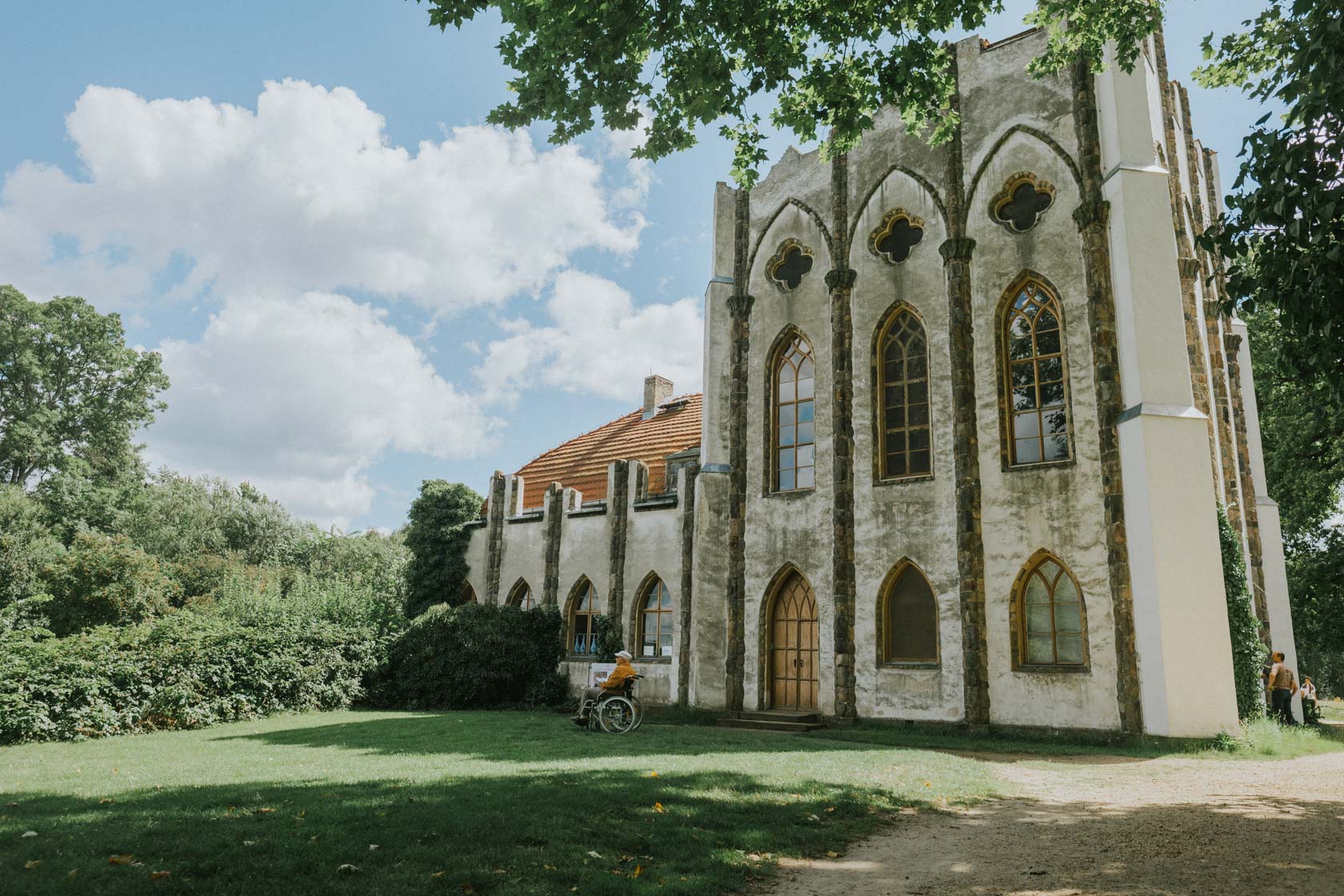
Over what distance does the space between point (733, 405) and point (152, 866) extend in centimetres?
1566

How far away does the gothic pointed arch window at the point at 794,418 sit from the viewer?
18.8m

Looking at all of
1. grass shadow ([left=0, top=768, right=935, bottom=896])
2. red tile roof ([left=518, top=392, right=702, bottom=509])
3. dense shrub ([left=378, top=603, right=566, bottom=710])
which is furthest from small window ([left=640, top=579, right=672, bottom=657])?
grass shadow ([left=0, top=768, right=935, bottom=896])

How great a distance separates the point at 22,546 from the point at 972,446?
32743 millimetres

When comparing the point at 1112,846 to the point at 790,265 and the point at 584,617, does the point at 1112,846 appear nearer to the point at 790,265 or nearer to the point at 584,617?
the point at 790,265

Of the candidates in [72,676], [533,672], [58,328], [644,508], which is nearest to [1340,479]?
[644,508]

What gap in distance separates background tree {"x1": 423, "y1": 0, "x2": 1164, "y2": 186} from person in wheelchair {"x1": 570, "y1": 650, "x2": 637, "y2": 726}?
8222mm

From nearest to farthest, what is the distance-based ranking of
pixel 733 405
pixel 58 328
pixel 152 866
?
pixel 152 866
pixel 733 405
pixel 58 328

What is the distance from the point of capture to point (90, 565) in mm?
26344

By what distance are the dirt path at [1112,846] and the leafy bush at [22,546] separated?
92.9ft

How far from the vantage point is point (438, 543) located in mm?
24656

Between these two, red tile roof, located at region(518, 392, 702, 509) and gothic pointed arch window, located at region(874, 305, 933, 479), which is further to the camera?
red tile roof, located at region(518, 392, 702, 509)

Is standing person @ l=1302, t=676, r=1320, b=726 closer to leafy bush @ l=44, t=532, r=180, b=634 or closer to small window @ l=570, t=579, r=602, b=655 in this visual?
small window @ l=570, t=579, r=602, b=655

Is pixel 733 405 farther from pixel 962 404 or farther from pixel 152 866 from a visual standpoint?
pixel 152 866

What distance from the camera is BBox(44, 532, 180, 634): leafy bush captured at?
26344 mm
